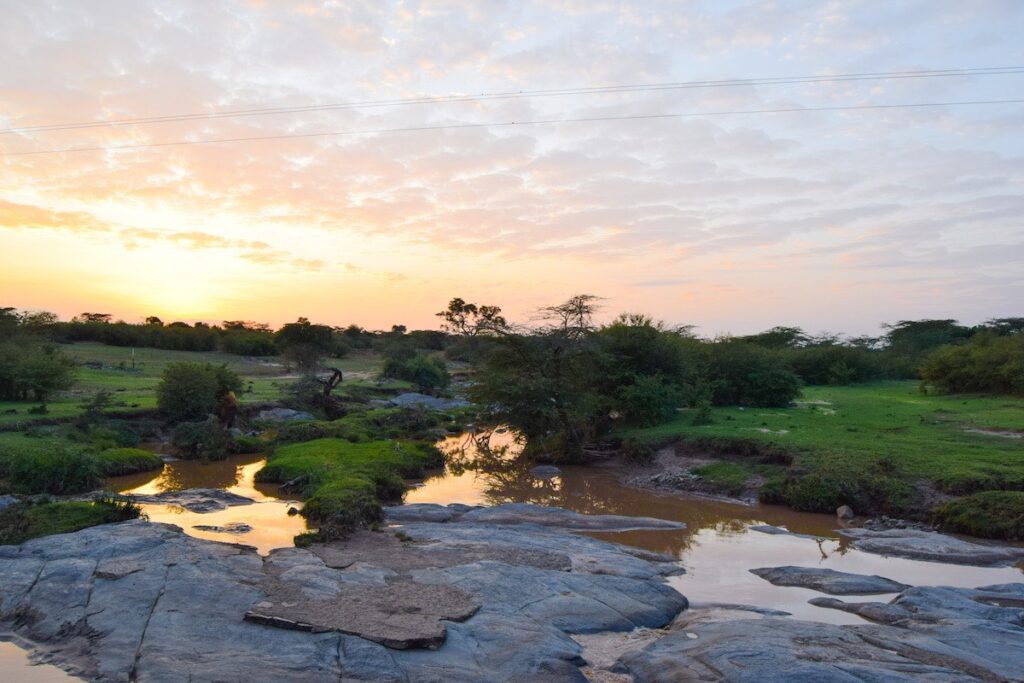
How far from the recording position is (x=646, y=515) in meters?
17.9

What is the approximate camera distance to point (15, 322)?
116 ft

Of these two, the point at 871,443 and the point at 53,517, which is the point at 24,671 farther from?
the point at 871,443

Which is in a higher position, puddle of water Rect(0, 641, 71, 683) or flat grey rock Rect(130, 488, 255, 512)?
puddle of water Rect(0, 641, 71, 683)

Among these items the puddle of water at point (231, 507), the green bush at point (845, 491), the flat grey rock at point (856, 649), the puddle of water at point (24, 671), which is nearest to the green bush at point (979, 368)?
the green bush at point (845, 491)

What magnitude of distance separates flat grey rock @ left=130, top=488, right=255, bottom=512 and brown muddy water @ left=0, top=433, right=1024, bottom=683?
0.35 meters

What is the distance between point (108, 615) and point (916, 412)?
30.0m

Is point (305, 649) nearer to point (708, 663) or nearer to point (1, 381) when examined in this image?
point (708, 663)

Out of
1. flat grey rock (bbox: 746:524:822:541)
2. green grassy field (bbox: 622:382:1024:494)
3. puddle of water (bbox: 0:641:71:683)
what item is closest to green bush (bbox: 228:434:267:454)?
green grassy field (bbox: 622:382:1024:494)

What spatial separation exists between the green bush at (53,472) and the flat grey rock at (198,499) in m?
1.61

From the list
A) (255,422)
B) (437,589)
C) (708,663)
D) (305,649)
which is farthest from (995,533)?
(255,422)

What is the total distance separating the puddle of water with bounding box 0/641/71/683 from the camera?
7.78 m

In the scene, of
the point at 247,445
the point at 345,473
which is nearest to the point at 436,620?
the point at 345,473

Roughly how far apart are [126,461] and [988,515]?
21.9m

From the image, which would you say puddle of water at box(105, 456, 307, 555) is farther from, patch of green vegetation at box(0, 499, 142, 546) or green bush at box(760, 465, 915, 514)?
green bush at box(760, 465, 915, 514)
